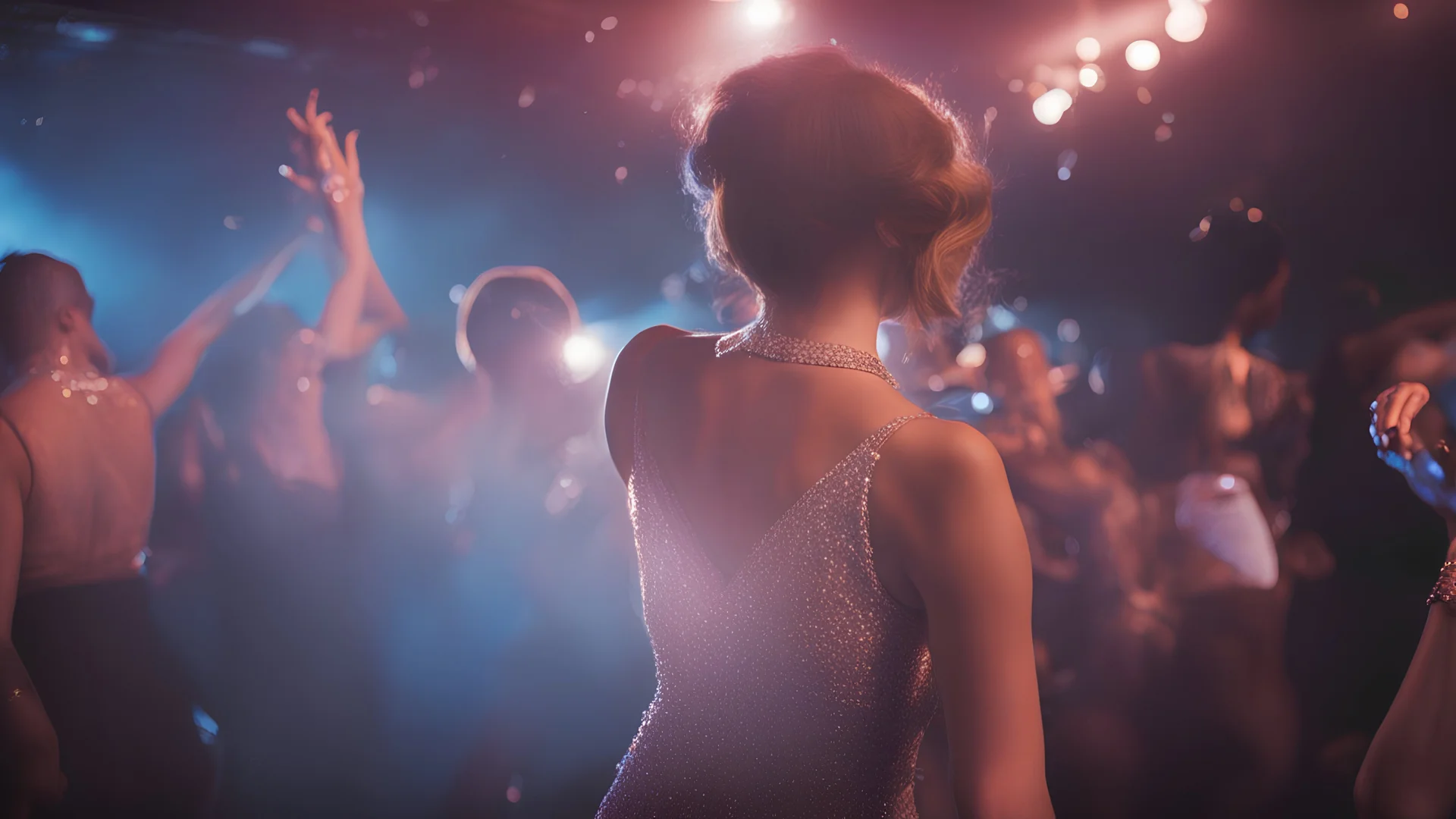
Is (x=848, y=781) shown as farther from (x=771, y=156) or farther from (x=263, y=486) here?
(x=263, y=486)

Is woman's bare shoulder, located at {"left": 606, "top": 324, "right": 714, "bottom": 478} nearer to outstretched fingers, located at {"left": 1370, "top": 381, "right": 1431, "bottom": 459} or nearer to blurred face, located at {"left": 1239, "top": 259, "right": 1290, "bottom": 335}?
outstretched fingers, located at {"left": 1370, "top": 381, "right": 1431, "bottom": 459}

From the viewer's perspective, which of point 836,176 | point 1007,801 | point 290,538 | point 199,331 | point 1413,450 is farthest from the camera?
point 290,538

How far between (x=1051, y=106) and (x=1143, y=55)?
383 millimetres

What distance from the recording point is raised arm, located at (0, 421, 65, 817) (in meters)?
2.20

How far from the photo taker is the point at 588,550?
9.85 feet

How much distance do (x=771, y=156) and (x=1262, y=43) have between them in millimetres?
3214

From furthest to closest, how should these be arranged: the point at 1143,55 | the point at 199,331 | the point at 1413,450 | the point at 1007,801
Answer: the point at 1143,55 < the point at 199,331 < the point at 1413,450 < the point at 1007,801

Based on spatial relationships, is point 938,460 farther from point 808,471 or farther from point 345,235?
point 345,235

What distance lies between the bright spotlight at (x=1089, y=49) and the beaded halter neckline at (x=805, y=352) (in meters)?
2.99

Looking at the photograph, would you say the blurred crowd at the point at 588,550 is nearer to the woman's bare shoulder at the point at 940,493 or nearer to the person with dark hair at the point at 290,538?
the person with dark hair at the point at 290,538

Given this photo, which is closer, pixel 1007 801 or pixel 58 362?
pixel 1007 801

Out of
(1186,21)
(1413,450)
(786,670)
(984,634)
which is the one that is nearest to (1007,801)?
(984,634)

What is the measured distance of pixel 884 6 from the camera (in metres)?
3.04

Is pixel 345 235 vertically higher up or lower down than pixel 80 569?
higher up
